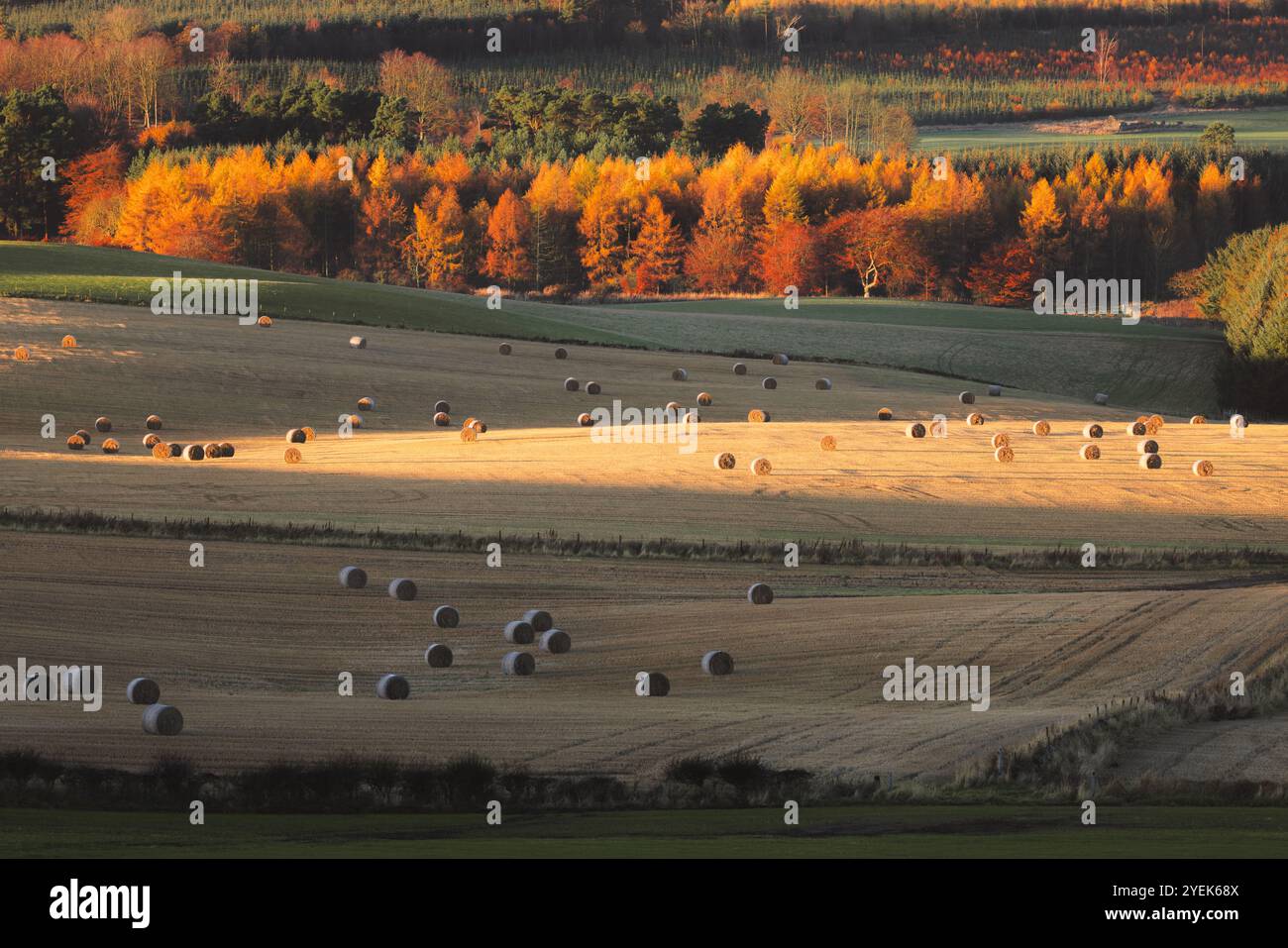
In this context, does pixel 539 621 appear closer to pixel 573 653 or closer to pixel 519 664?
pixel 573 653

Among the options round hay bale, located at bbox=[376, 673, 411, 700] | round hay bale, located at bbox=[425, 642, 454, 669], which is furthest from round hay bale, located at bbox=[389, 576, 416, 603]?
round hay bale, located at bbox=[376, 673, 411, 700]

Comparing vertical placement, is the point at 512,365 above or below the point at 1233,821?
above

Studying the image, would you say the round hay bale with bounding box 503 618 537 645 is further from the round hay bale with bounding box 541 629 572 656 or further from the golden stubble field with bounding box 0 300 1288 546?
the golden stubble field with bounding box 0 300 1288 546

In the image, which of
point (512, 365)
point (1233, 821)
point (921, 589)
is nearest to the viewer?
point (1233, 821)

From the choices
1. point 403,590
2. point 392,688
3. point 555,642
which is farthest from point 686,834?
point 403,590
